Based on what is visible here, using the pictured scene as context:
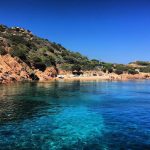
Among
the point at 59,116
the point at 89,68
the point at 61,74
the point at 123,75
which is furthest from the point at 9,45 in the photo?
the point at 59,116

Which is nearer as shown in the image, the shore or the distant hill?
the distant hill

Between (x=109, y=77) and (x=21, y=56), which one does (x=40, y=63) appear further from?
(x=109, y=77)

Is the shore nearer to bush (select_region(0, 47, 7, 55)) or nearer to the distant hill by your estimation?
the distant hill

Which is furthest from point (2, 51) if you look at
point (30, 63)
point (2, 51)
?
point (30, 63)

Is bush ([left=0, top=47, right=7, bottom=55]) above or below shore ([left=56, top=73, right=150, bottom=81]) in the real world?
above

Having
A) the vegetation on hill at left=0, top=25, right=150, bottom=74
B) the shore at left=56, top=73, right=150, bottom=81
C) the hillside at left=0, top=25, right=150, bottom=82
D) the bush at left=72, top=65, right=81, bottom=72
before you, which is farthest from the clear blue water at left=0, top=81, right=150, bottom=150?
the bush at left=72, top=65, right=81, bottom=72

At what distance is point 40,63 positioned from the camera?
12025 cm

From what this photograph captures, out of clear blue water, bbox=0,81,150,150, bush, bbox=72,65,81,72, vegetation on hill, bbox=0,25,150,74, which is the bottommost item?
clear blue water, bbox=0,81,150,150

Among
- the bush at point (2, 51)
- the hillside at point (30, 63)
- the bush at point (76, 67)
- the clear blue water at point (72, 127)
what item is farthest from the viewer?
the bush at point (76, 67)

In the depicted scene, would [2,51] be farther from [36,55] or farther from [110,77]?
[110,77]

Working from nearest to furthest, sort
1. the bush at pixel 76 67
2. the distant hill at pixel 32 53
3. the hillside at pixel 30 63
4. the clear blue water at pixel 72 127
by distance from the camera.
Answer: the clear blue water at pixel 72 127 < the hillside at pixel 30 63 < the distant hill at pixel 32 53 < the bush at pixel 76 67

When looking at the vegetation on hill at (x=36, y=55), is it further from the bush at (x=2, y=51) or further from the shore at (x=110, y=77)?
the shore at (x=110, y=77)

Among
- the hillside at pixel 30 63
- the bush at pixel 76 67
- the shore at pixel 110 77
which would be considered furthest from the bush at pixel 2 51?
the bush at pixel 76 67

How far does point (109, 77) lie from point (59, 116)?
346ft
